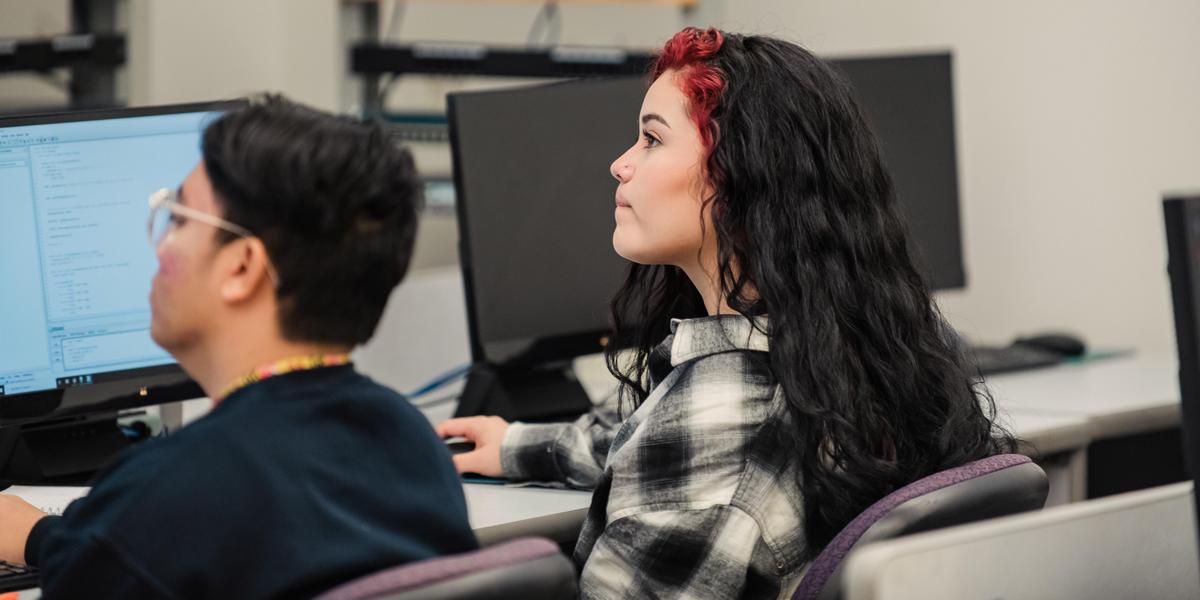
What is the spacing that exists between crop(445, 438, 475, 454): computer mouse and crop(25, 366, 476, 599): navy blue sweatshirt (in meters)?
0.62

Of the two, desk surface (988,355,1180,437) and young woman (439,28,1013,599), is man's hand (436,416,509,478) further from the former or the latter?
desk surface (988,355,1180,437)

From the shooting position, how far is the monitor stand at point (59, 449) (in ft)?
4.77

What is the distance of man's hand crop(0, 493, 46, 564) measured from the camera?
110 cm

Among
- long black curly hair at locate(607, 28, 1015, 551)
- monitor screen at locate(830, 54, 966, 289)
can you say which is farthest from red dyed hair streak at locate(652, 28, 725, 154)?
monitor screen at locate(830, 54, 966, 289)

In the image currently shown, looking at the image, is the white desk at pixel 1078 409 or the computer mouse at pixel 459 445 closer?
the computer mouse at pixel 459 445

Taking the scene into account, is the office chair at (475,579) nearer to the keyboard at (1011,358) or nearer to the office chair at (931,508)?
the office chair at (931,508)

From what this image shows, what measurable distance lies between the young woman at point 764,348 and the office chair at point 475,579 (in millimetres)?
317

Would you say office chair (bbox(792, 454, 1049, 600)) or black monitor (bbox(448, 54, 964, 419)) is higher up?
black monitor (bbox(448, 54, 964, 419))

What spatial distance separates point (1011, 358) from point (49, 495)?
58.9 inches

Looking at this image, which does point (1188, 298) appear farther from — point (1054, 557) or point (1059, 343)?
point (1059, 343)

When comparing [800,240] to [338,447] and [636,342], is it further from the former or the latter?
[338,447]

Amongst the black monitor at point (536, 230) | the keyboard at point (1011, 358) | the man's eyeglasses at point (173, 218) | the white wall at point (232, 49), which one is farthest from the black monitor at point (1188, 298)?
the white wall at point (232, 49)

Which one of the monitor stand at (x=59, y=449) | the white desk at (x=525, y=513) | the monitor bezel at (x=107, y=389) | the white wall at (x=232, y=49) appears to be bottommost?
the white desk at (x=525, y=513)

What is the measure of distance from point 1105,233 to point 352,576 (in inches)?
72.9
